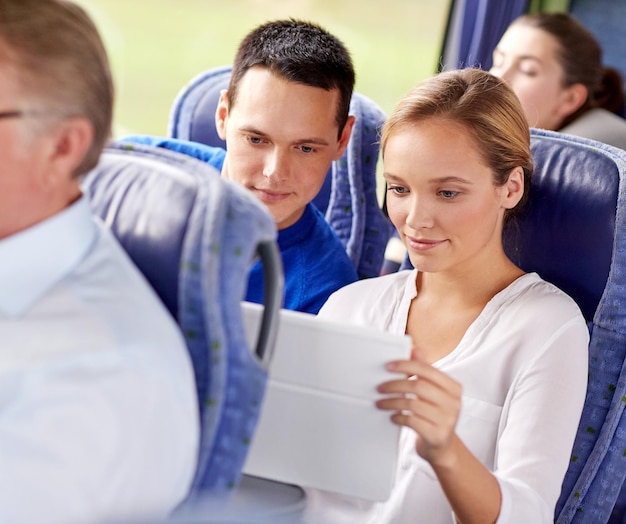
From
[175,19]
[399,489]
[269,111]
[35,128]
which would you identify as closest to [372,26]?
[175,19]

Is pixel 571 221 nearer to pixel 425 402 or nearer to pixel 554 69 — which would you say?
pixel 425 402

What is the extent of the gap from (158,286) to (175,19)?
3.21m

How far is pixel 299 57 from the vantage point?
1907 mm

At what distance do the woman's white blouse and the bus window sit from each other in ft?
7.65

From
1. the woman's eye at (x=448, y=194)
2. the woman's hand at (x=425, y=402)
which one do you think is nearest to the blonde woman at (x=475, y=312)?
the woman's eye at (x=448, y=194)

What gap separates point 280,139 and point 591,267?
656mm

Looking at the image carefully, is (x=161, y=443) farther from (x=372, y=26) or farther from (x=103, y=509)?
(x=372, y=26)

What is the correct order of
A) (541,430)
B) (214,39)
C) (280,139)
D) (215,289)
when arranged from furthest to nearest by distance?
(214,39), (280,139), (541,430), (215,289)

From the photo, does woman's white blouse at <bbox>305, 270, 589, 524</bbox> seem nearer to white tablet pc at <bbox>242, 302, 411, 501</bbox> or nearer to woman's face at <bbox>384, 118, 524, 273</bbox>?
woman's face at <bbox>384, 118, 524, 273</bbox>

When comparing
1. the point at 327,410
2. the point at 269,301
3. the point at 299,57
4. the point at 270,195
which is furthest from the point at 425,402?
the point at 299,57

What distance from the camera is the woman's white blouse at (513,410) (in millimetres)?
1397

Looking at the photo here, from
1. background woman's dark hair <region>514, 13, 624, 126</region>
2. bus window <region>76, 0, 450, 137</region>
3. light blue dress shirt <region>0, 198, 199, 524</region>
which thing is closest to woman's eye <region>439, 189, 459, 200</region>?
light blue dress shirt <region>0, 198, 199, 524</region>

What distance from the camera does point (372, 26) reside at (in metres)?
4.81

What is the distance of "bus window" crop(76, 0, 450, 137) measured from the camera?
4012 mm
